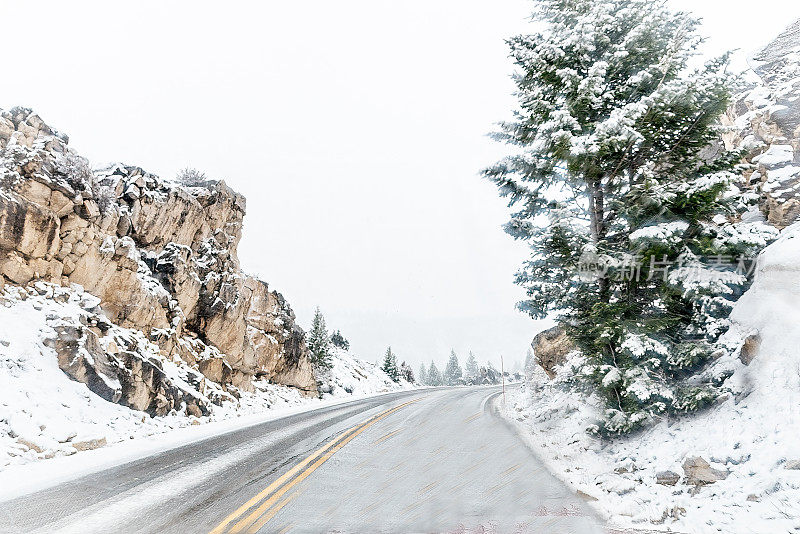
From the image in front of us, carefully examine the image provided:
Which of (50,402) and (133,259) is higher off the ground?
(133,259)

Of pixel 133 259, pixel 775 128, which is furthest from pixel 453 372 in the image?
pixel 775 128

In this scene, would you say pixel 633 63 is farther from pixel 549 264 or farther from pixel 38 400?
pixel 38 400

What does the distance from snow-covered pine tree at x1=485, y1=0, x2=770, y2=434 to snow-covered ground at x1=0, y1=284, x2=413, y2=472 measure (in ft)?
31.6

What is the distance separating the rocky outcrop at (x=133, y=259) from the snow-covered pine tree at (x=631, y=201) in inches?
465

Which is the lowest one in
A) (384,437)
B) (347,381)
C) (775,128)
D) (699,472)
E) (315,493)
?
(347,381)

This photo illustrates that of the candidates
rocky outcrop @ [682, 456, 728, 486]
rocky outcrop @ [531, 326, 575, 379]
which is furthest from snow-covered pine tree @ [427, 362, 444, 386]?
rocky outcrop @ [682, 456, 728, 486]

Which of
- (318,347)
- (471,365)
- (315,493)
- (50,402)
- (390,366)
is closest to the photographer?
(315,493)

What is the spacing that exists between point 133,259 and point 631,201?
16.5m

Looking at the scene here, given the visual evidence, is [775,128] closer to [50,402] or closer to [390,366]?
[50,402]

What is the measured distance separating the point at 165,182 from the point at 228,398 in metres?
10.4

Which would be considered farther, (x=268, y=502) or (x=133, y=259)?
(x=133, y=259)

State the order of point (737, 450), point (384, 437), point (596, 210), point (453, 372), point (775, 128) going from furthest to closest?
point (453, 372)
point (384, 437)
point (775, 128)
point (596, 210)
point (737, 450)

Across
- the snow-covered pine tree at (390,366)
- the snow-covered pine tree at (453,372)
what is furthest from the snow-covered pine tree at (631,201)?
the snow-covered pine tree at (453,372)

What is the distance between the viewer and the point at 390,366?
171 feet
